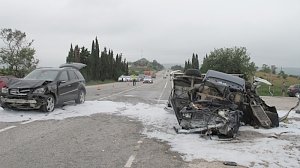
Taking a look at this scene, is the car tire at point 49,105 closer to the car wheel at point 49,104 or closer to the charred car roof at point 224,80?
the car wheel at point 49,104

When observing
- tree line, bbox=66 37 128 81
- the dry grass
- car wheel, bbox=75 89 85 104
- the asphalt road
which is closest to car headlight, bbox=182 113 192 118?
the asphalt road

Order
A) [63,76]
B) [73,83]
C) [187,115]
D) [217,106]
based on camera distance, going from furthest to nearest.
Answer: [73,83] → [63,76] → [217,106] → [187,115]

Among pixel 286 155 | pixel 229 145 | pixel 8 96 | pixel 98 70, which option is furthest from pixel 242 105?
pixel 98 70

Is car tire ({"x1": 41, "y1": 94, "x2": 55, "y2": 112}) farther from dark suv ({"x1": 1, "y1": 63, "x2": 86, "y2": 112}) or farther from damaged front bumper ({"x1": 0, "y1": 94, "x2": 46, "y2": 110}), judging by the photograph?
damaged front bumper ({"x1": 0, "y1": 94, "x2": 46, "y2": 110})

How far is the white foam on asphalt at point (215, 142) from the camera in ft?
25.3

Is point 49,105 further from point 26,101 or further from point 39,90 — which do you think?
point 26,101

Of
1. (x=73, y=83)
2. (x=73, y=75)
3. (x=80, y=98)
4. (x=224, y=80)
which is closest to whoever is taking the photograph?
(x=224, y=80)

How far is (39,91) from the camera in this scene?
1341 centimetres

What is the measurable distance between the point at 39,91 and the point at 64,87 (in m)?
1.65

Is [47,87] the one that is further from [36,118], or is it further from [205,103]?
[205,103]

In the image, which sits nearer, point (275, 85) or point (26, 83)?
point (26, 83)

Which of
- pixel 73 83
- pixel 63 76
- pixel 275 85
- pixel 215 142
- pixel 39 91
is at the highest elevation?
pixel 63 76

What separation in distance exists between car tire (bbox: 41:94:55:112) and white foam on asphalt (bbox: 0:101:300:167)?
0.73 feet

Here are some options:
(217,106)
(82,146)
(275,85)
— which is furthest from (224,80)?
(275,85)
